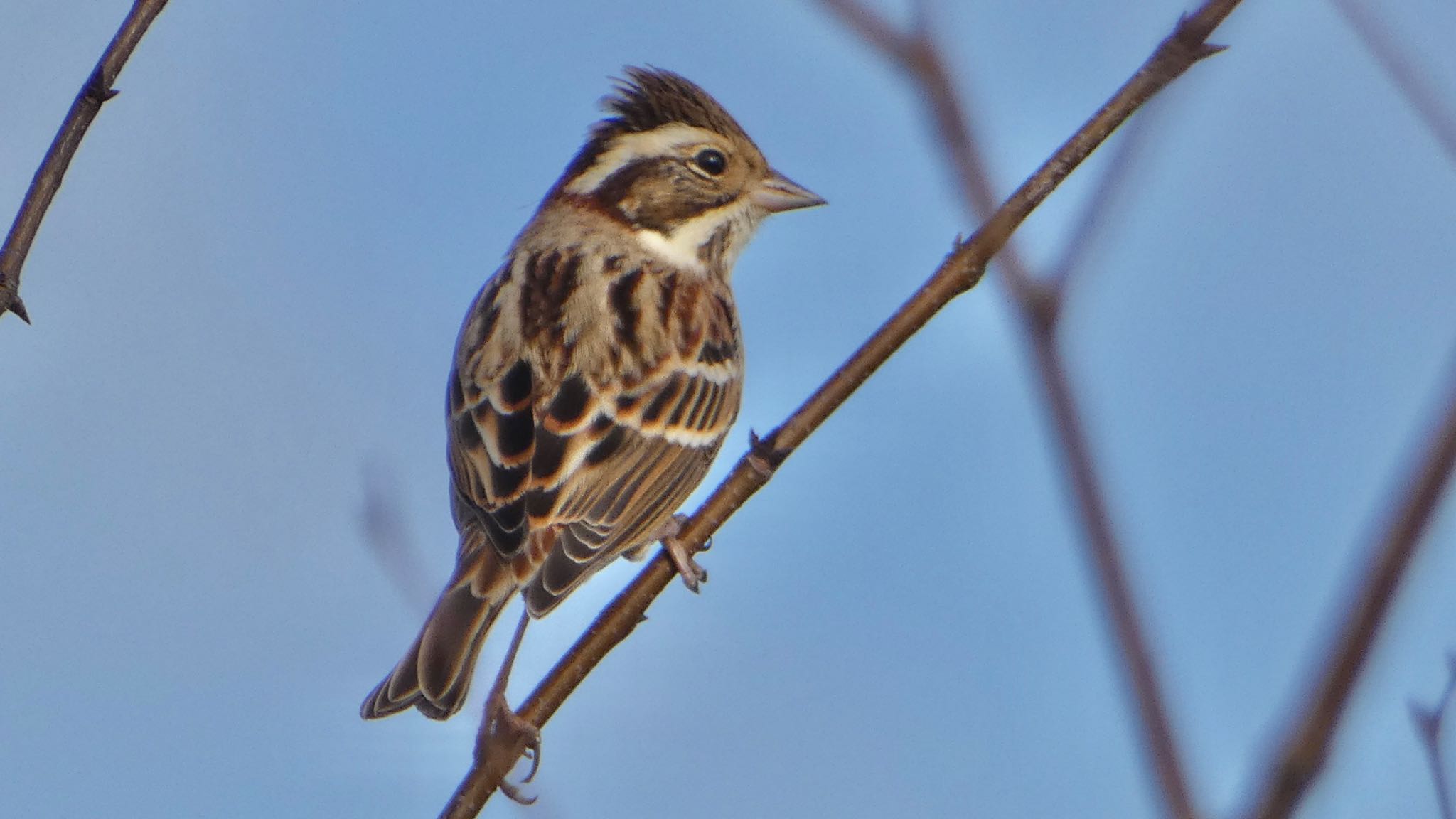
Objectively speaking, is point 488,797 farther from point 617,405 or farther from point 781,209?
point 781,209

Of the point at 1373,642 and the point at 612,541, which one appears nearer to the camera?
the point at 1373,642

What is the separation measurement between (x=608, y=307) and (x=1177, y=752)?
14.9ft

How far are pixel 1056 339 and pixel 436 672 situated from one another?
3004 millimetres

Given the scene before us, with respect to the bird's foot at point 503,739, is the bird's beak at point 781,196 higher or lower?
higher

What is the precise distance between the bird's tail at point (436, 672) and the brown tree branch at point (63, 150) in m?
1.91

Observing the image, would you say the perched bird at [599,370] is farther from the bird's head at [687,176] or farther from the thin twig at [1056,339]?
the thin twig at [1056,339]

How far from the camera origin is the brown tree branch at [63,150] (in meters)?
3.00

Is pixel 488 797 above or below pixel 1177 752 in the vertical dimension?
below

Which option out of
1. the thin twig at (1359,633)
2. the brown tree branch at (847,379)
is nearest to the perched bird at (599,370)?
the brown tree branch at (847,379)

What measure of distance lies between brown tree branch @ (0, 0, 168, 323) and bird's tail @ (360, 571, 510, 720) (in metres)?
1.91

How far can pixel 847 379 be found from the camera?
11.4 ft

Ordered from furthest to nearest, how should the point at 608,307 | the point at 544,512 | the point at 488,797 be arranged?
the point at 608,307 → the point at 544,512 → the point at 488,797


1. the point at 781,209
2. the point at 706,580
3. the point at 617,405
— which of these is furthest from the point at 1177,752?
the point at 781,209

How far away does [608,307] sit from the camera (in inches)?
243
